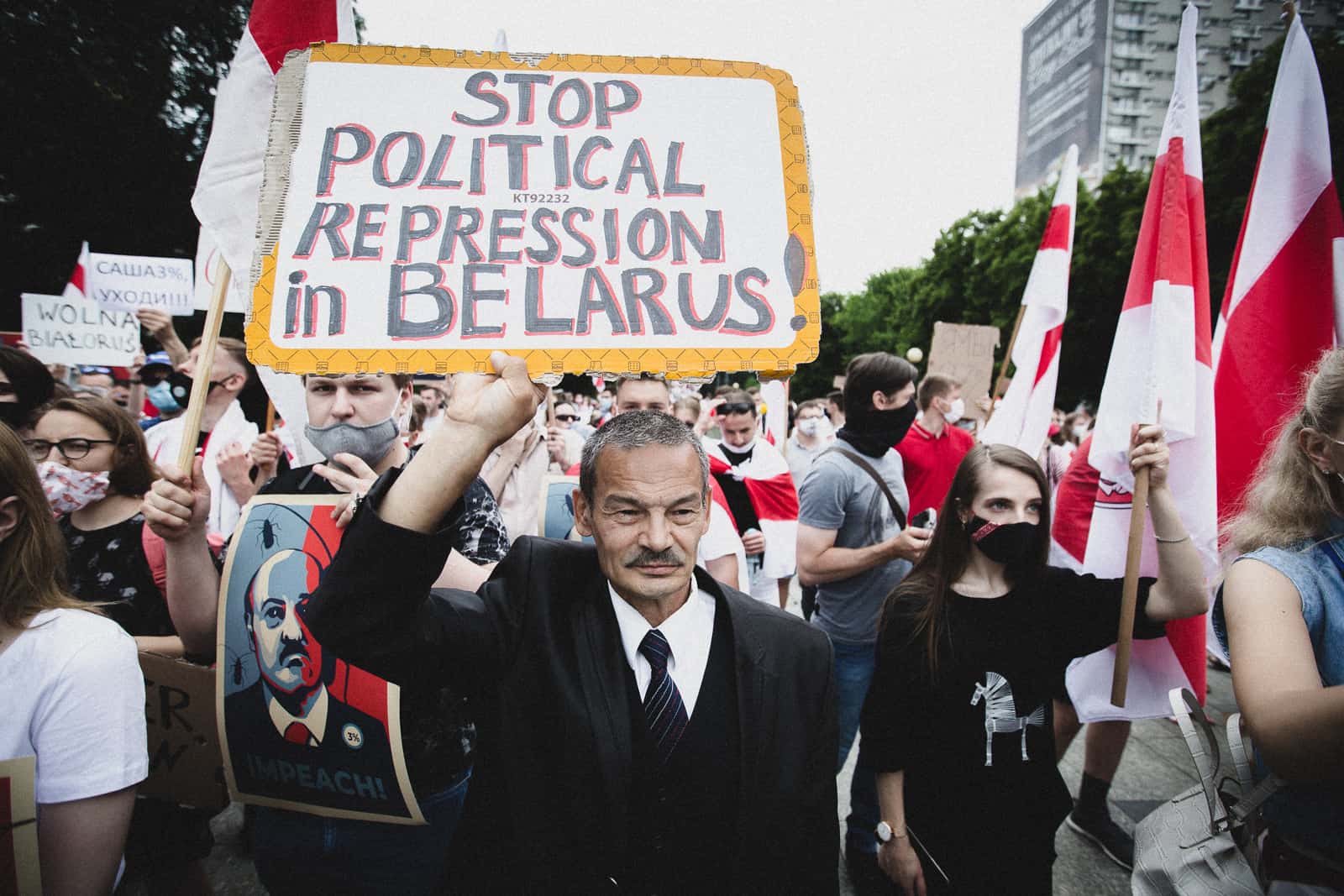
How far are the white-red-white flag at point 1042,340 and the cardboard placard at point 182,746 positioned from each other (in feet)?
13.3

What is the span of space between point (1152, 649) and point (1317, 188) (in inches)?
79.7

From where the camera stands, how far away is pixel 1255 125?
17.2 m

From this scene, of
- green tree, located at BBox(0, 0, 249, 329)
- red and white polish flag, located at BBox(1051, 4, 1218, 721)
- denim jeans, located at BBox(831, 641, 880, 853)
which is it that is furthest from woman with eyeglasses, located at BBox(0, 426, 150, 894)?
green tree, located at BBox(0, 0, 249, 329)

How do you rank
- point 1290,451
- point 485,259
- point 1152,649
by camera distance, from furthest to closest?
1. point 1152,649
2. point 1290,451
3. point 485,259

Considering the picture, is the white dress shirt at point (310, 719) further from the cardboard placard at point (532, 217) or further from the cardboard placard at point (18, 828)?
the cardboard placard at point (532, 217)

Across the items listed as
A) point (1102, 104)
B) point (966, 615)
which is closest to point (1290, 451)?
point (966, 615)

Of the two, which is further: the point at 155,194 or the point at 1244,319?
the point at 155,194

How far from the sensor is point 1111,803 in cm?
400

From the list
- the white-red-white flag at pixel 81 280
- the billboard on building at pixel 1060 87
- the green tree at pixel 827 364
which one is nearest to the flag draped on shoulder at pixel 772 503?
the white-red-white flag at pixel 81 280

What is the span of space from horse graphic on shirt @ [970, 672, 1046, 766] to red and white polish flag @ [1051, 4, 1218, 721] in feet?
3.58

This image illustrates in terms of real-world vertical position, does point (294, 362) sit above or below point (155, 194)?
below

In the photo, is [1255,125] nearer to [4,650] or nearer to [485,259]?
[485,259]

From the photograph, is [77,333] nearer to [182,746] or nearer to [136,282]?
[136,282]

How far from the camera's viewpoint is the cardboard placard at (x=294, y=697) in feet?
6.33
